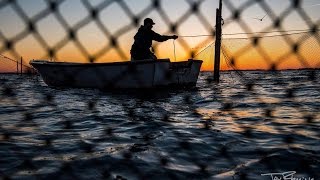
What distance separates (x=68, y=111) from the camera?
8.66m

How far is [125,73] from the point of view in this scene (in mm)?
12672

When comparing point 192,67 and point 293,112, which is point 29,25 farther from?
point 192,67

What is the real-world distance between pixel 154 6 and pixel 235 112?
6394 millimetres

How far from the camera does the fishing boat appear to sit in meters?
12.4

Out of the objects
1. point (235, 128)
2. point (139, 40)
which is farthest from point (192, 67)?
point (235, 128)

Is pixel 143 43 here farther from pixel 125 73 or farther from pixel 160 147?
pixel 160 147

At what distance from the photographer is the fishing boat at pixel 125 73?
12443 millimetres
